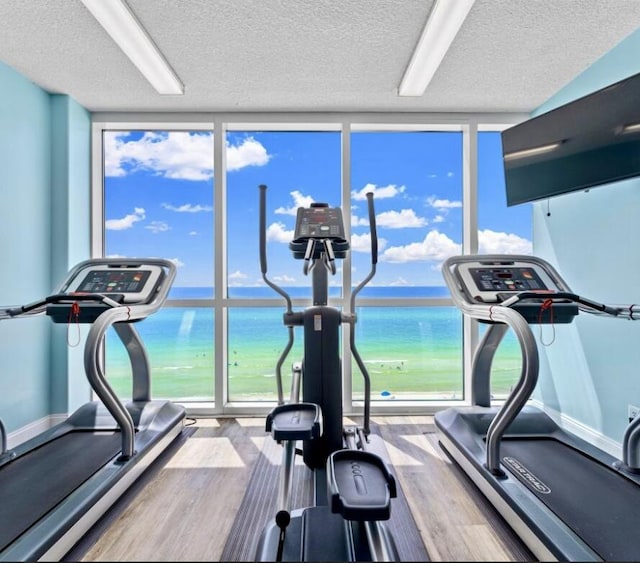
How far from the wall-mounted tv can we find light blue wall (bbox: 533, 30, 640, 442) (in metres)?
0.28

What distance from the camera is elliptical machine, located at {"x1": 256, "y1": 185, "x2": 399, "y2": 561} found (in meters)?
1.24

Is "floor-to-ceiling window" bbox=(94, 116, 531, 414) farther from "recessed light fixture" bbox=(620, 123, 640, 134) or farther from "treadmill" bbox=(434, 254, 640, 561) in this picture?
"recessed light fixture" bbox=(620, 123, 640, 134)

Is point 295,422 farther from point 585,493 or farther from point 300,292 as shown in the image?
point 300,292

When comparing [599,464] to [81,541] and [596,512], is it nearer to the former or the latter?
[596,512]

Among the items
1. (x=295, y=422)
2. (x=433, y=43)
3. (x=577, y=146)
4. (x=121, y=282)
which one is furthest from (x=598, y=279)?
(x=121, y=282)

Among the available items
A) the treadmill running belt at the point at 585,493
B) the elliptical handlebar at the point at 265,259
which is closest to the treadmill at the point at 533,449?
the treadmill running belt at the point at 585,493

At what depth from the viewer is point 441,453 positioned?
2.54m

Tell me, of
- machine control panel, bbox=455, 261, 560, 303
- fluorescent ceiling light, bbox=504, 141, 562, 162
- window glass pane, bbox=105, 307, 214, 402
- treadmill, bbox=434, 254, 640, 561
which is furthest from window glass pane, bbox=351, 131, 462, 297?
window glass pane, bbox=105, 307, 214, 402

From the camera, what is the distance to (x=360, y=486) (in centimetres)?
127

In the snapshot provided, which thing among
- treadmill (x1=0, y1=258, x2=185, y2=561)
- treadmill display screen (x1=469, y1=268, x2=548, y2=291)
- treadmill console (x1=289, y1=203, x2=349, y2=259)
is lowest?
treadmill (x1=0, y1=258, x2=185, y2=561)

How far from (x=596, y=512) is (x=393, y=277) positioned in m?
2.21

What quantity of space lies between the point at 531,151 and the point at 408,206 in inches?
62.9

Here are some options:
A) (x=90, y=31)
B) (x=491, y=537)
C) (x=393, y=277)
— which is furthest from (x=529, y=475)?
(x=90, y=31)

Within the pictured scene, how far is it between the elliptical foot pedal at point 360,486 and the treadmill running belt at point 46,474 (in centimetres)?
149
